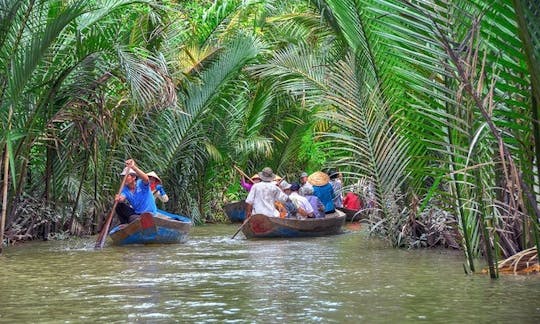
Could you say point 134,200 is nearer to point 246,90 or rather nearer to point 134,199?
point 134,199

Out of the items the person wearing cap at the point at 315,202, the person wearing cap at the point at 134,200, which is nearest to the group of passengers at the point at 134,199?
the person wearing cap at the point at 134,200

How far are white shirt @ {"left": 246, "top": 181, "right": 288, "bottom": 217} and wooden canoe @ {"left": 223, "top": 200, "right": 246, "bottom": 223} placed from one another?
21.6 ft

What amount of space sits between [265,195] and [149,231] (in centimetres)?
316

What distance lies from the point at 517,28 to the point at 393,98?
6.41m

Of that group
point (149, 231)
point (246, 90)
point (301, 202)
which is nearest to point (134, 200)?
point (149, 231)

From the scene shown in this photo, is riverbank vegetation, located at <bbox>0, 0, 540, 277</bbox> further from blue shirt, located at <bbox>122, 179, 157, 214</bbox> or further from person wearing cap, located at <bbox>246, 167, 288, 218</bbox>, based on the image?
person wearing cap, located at <bbox>246, 167, 288, 218</bbox>

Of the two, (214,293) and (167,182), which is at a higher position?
(167,182)

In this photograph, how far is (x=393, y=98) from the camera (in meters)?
10.6

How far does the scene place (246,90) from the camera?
2130 centimetres

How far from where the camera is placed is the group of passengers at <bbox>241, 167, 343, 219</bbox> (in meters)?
17.0

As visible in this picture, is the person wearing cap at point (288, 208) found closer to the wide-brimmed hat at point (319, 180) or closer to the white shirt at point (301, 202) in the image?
the white shirt at point (301, 202)

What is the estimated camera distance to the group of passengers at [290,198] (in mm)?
16984

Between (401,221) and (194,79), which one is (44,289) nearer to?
(401,221)

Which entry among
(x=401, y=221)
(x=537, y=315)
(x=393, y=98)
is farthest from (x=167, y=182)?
(x=537, y=315)
